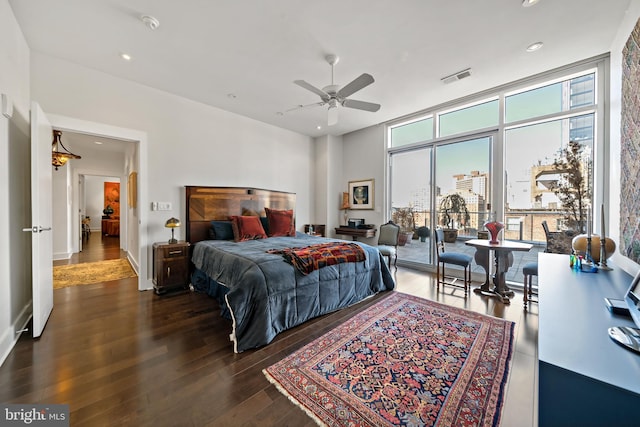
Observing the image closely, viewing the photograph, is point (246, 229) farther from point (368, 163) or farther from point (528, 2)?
point (528, 2)

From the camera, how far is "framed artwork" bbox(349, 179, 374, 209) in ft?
18.3

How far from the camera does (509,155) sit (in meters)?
3.86

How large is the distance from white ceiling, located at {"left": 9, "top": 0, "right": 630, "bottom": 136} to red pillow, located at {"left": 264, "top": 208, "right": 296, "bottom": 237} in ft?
6.59

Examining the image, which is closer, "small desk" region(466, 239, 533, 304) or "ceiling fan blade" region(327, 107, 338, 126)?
"ceiling fan blade" region(327, 107, 338, 126)

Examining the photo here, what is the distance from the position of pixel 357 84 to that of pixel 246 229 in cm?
263

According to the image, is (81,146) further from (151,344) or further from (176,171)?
(151,344)

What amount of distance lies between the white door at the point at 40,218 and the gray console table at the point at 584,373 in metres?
3.47

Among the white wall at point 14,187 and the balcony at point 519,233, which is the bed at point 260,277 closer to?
the white wall at point 14,187

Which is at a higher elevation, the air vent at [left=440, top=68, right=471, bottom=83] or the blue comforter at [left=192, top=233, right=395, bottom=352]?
the air vent at [left=440, top=68, right=471, bottom=83]

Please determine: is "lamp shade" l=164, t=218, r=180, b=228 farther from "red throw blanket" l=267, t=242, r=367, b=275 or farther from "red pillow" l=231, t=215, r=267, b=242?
"red throw blanket" l=267, t=242, r=367, b=275

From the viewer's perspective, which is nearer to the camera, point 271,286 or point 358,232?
point 271,286

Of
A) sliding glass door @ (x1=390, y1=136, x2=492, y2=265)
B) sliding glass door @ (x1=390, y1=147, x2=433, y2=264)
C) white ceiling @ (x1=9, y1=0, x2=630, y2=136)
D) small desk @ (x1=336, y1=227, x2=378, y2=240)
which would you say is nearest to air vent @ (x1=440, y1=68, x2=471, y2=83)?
white ceiling @ (x1=9, y1=0, x2=630, y2=136)

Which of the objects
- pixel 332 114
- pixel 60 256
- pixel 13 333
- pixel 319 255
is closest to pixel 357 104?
pixel 332 114

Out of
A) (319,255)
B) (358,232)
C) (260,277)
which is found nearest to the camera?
(260,277)
